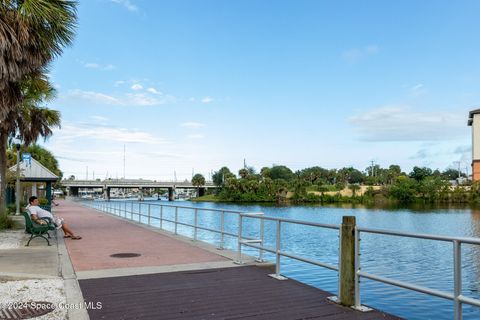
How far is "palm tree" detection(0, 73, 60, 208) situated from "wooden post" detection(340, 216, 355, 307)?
1223 centimetres

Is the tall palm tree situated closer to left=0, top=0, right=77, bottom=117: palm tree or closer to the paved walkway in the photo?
left=0, top=0, right=77, bottom=117: palm tree

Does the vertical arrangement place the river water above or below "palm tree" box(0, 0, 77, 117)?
below

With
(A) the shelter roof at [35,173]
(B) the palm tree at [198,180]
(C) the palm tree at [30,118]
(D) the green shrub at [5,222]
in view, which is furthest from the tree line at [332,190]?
(D) the green shrub at [5,222]

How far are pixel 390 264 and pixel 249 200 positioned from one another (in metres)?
102

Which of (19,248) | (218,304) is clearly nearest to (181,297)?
(218,304)

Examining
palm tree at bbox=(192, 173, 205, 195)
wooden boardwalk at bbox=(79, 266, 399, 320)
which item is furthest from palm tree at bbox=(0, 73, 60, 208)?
palm tree at bbox=(192, 173, 205, 195)

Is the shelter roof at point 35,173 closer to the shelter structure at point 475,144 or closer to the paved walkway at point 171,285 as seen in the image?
the paved walkway at point 171,285

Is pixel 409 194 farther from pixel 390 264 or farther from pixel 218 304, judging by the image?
pixel 218 304

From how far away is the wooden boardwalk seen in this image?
20.7 feet

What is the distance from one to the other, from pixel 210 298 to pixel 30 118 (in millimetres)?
21066

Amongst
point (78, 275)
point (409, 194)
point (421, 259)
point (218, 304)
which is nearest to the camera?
point (218, 304)

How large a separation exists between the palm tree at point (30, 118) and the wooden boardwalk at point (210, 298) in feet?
32.6

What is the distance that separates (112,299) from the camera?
281 inches

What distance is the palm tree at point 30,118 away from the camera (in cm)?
1808
